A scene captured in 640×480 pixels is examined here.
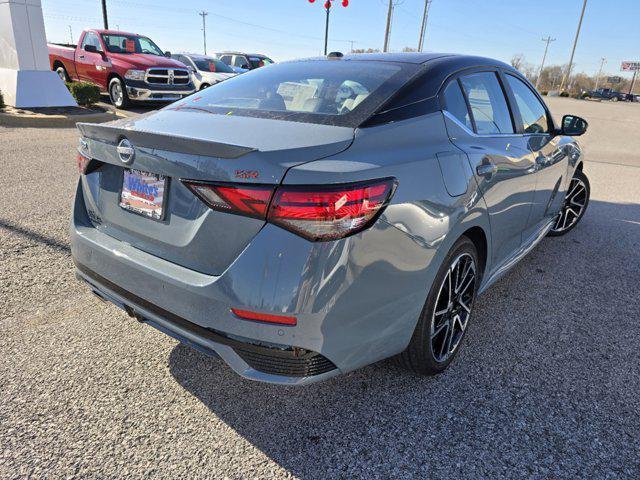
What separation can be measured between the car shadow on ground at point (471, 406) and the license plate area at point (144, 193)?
933 millimetres

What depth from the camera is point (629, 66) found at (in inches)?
4355

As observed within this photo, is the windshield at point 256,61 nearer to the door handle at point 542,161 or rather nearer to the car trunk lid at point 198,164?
the door handle at point 542,161

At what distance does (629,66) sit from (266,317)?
136m

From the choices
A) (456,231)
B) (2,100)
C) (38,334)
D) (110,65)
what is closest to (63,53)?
(110,65)

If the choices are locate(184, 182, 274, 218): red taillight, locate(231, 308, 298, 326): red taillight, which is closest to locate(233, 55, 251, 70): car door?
locate(184, 182, 274, 218): red taillight

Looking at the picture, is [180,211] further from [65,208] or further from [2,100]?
[2,100]

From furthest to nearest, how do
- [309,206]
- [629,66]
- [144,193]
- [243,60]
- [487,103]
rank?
[629,66] → [243,60] → [487,103] → [144,193] → [309,206]

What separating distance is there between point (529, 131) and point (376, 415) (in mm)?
2367

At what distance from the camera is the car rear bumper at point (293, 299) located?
5.81ft

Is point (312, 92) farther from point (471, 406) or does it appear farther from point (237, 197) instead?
point (471, 406)

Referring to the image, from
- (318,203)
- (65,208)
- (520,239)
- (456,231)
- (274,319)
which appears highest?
(318,203)

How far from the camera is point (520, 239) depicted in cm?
342

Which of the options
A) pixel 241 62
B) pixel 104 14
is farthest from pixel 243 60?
pixel 104 14

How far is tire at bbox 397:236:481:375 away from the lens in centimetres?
235
